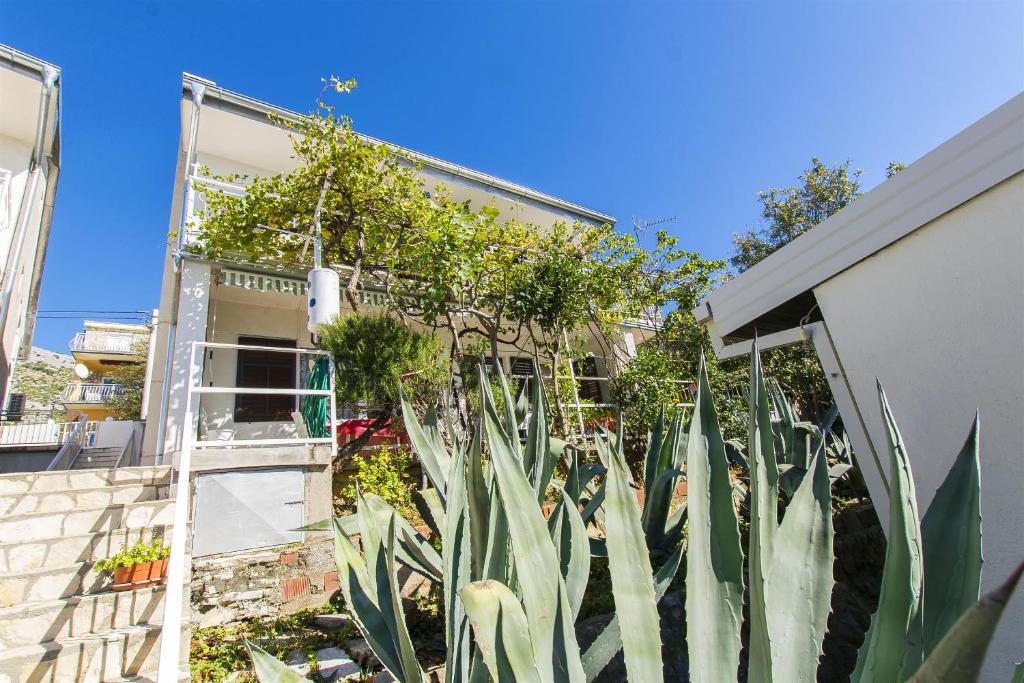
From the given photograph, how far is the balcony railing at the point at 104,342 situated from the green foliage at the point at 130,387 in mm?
1532

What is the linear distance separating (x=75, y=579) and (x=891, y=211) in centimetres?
661

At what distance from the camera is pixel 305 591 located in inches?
160

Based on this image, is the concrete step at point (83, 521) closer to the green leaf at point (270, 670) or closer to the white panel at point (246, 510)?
the white panel at point (246, 510)

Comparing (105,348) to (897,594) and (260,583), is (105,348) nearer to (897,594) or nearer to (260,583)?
(260,583)

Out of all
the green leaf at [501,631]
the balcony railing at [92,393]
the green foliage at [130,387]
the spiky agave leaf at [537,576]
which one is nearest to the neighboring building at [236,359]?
the spiky agave leaf at [537,576]

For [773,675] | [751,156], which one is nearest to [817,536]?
[773,675]

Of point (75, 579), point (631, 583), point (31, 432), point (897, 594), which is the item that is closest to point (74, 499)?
point (75, 579)

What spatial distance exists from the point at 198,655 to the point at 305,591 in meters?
0.93

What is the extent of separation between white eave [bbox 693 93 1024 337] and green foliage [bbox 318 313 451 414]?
11.9ft

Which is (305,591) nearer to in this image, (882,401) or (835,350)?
(882,401)

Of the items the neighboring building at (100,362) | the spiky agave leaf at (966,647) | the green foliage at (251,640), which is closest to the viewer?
the spiky agave leaf at (966,647)

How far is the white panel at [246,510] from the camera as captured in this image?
13.5ft

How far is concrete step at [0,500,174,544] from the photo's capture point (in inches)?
150

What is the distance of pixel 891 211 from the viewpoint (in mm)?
2738
